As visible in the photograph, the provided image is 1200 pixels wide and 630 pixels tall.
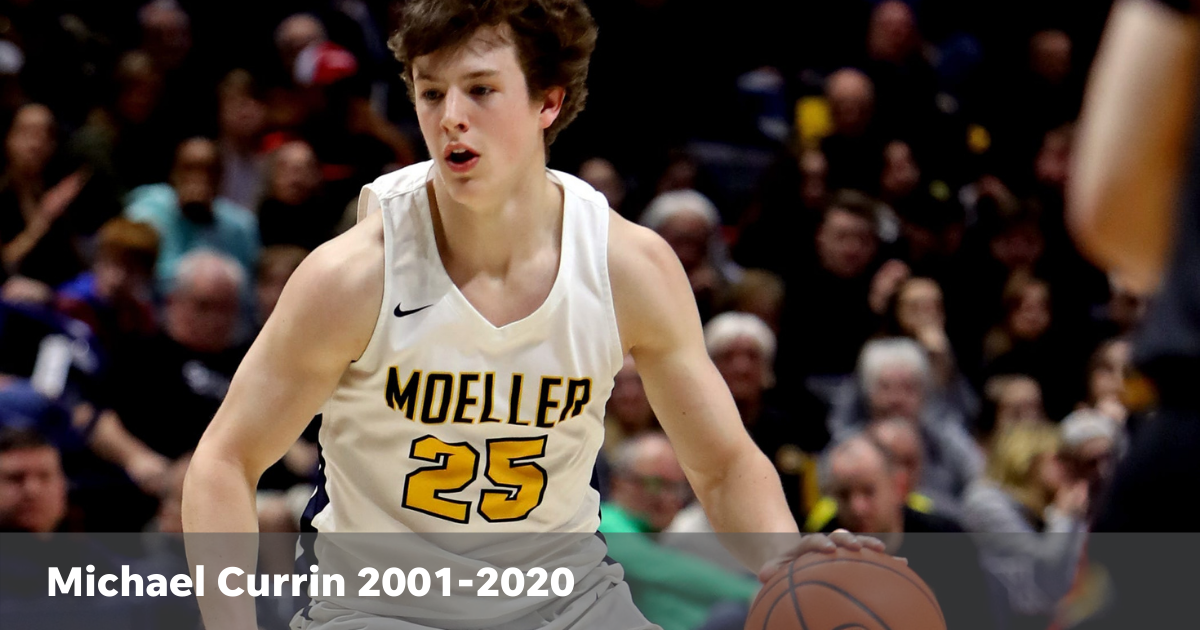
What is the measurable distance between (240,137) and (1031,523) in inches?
186

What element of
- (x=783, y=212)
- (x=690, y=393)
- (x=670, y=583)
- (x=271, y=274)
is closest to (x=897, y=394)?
(x=783, y=212)

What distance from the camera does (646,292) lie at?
132 inches

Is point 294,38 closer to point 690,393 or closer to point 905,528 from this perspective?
point 905,528

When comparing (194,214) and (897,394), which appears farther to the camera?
(194,214)

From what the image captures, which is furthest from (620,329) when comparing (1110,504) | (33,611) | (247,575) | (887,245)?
(887,245)

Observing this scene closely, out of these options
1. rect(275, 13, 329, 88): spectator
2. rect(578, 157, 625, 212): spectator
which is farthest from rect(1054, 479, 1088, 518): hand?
rect(275, 13, 329, 88): spectator

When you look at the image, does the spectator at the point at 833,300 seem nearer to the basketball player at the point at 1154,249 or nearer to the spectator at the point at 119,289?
the spectator at the point at 119,289

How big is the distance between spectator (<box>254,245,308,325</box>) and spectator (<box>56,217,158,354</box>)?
50 cm

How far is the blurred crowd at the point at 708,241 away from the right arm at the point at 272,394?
8.30 ft

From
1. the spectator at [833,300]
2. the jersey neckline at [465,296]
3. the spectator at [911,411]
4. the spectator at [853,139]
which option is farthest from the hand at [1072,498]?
the jersey neckline at [465,296]

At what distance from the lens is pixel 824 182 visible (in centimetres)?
875

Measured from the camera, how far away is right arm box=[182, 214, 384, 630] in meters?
3.14

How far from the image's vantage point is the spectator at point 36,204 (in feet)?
24.4

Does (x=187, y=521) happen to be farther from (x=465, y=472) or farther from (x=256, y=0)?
(x=256, y=0)
